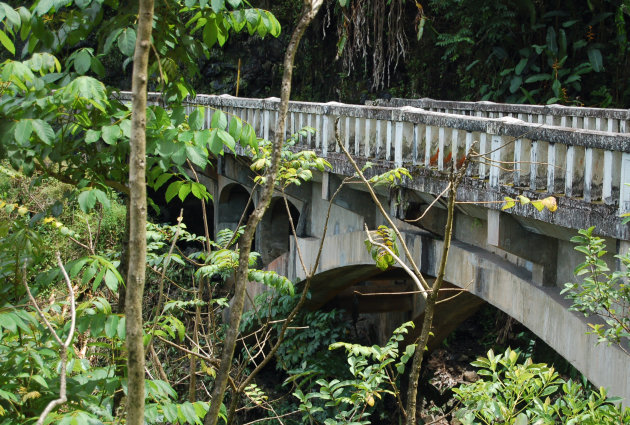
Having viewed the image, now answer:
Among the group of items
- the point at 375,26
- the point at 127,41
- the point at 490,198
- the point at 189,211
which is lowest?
the point at 189,211

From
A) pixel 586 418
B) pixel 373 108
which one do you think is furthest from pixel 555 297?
pixel 373 108

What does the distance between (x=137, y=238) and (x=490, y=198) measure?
5142mm

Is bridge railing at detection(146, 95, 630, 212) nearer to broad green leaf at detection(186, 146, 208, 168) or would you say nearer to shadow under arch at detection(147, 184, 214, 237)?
broad green leaf at detection(186, 146, 208, 168)

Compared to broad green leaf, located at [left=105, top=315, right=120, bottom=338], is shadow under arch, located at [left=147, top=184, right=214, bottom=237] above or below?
below

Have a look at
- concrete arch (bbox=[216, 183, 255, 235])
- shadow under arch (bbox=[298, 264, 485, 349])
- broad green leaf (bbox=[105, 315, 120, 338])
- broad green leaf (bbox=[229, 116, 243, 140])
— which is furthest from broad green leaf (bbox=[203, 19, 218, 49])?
concrete arch (bbox=[216, 183, 255, 235])

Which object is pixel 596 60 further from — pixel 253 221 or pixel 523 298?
pixel 253 221

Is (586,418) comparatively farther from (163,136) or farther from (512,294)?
(512,294)

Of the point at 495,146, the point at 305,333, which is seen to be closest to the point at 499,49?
the point at 305,333

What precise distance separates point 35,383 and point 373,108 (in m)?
6.83

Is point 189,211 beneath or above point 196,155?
beneath

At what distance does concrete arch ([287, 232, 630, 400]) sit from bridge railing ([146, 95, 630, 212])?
1.01 m

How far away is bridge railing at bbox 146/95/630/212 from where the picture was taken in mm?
5676

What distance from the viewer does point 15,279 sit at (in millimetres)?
3711

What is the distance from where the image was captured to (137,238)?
8.80 ft
